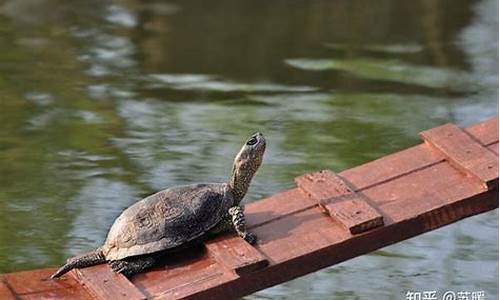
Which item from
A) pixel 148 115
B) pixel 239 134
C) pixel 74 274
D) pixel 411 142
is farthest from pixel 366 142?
pixel 74 274

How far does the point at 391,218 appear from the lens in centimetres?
537

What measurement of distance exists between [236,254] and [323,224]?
1.42ft

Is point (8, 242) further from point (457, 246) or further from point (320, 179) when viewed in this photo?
point (457, 246)

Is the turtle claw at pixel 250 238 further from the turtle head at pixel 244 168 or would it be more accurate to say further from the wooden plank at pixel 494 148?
the wooden plank at pixel 494 148

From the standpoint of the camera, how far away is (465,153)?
228 inches

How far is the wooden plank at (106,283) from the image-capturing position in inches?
197

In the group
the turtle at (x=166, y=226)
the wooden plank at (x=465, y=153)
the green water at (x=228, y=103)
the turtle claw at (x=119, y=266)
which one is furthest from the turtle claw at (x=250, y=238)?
the wooden plank at (x=465, y=153)

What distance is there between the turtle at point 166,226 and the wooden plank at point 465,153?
997 millimetres

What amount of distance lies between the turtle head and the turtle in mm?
34

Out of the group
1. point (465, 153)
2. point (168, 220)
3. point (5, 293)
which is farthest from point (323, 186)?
point (5, 293)

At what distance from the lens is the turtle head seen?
17.7 ft

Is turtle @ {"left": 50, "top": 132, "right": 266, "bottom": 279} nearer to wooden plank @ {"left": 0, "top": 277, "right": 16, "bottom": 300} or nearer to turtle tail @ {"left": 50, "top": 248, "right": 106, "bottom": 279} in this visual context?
turtle tail @ {"left": 50, "top": 248, "right": 106, "bottom": 279}

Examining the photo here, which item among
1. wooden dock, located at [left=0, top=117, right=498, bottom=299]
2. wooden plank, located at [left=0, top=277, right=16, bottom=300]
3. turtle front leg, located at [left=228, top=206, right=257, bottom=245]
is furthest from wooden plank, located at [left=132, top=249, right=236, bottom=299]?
wooden plank, located at [left=0, top=277, right=16, bottom=300]

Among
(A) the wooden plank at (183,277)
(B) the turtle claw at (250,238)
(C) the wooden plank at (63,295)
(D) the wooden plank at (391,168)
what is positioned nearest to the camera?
(A) the wooden plank at (183,277)
